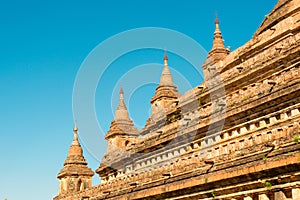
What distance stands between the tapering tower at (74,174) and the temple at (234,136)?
41.8 feet

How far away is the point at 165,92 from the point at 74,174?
14.9 m

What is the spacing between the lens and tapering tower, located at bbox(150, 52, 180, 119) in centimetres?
6116

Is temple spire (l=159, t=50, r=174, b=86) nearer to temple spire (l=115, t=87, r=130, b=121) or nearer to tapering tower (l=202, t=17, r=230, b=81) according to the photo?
temple spire (l=115, t=87, r=130, b=121)

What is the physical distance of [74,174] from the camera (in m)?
58.7

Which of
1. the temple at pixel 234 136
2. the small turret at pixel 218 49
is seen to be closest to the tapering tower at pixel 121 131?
the temple at pixel 234 136

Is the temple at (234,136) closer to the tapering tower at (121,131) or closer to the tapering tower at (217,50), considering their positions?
the tapering tower at (217,50)

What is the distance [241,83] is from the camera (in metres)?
31.0

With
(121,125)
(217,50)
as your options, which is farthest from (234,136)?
(121,125)

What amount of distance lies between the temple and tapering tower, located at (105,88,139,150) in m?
16.9

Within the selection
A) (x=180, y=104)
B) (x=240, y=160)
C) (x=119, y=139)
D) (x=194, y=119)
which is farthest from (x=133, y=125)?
(x=240, y=160)

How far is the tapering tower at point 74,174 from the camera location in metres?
58.2

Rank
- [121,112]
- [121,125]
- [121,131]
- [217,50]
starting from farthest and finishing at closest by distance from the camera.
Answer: [121,112] → [121,125] → [121,131] → [217,50]

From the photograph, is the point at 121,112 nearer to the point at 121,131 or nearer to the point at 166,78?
the point at 121,131

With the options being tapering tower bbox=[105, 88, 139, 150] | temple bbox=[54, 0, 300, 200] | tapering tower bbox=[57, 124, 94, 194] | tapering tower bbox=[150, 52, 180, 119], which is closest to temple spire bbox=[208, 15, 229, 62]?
temple bbox=[54, 0, 300, 200]
